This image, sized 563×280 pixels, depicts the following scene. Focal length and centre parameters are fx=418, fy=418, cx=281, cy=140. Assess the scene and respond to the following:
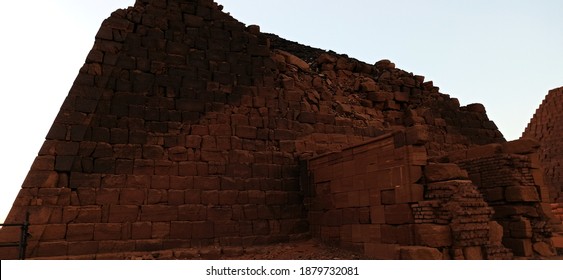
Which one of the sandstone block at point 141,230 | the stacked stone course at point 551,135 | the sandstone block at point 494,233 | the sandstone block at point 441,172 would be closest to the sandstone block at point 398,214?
the sandstone block at point 441,172

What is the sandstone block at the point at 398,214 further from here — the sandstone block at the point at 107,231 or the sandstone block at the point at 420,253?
the sandstone block at the point at 107,231

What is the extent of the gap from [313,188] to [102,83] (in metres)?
5.29

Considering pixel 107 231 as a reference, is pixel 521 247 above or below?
below

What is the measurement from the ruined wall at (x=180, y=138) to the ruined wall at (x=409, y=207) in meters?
0.65

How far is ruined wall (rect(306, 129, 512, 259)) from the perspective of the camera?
22.3 ft

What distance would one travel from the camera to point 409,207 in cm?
719

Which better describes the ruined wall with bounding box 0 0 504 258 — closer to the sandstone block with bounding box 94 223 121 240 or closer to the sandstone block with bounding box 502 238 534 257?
the sandstone block with bounding box 94 223 121 240

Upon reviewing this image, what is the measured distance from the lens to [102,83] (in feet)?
29.6

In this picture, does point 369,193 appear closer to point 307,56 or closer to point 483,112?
point 307,56

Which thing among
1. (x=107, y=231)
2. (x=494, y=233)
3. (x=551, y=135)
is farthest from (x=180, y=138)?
(x=551, y=135)

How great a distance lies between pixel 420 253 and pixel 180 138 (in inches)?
219

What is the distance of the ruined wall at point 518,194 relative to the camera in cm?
807

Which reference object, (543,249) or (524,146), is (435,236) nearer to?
(543,249)

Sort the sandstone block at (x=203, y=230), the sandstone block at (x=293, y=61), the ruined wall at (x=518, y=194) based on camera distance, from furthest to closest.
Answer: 1. the sandstone block at (x=293, y=61)
2. the sandstone block at (x=203, y=230)
3. the ruined wall at (x=518, y=194)
